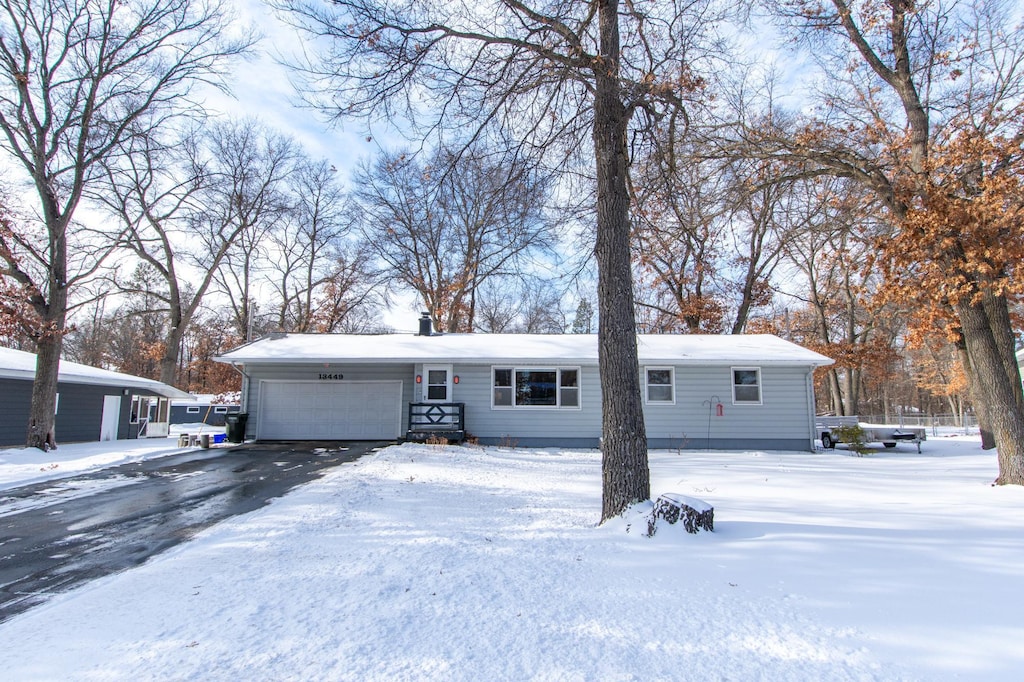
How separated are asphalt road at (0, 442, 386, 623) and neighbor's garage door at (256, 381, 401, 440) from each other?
3928 millimetres

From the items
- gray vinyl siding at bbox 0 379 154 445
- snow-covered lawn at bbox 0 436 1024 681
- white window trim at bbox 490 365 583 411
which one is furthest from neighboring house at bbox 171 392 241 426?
snow-covered lawn at bbox 0 436 1024 681

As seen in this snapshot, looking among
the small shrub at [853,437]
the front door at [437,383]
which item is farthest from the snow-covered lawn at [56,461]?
the small shrub at [853,437]

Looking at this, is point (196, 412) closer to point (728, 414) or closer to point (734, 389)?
point (728, 414)

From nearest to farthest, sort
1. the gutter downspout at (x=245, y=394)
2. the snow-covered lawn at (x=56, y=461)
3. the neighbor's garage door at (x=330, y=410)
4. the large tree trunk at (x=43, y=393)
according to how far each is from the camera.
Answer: the snow-covered lawn at (x=56, y=461)
the large tree trunk at (x=43, y=393)
the gutter downspout at (x=245, y=394)
the neighbor's garage door at (x=330, y=410)

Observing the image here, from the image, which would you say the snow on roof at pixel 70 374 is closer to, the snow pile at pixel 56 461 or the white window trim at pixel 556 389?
the snow pile at pixel 56 461

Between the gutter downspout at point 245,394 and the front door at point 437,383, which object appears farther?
the gutter downspout at point 245,394

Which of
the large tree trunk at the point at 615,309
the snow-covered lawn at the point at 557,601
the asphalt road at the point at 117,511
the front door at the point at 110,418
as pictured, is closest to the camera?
the snow-covered lawn at the point at 557,601

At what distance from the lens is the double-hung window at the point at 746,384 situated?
1505cm

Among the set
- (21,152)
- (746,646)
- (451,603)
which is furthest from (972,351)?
(21,152)

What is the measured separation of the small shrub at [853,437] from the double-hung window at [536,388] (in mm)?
8217

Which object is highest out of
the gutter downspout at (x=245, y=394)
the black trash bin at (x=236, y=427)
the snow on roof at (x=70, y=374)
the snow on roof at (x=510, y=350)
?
the snow on roof at (x=510, y=350)

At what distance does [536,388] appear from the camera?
15352mm

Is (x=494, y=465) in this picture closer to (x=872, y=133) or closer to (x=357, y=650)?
(x=357, y=650)

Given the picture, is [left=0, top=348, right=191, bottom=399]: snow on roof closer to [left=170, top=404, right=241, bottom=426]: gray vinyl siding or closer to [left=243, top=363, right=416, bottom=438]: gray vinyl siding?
[left=243, top=363, right=416, bottom=438]: gray vinyl siding
